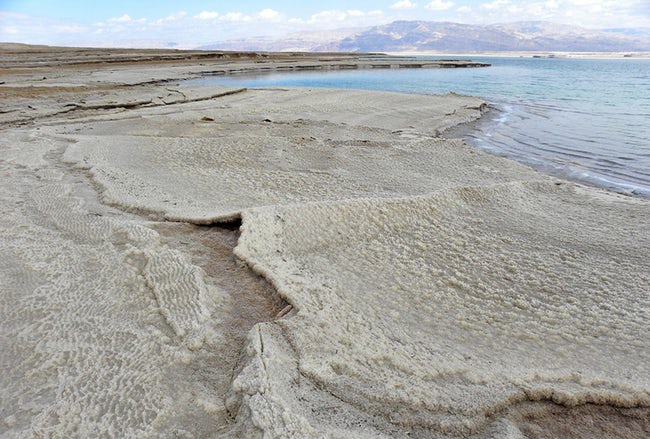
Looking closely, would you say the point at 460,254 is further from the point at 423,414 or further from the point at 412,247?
the point at 423,414

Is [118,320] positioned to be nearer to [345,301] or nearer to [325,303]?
[325,303]

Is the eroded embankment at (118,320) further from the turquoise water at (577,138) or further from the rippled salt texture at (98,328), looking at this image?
the turquoise water at (577,138)

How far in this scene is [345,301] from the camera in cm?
224

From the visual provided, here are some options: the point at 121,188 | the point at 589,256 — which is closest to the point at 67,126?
the point at 121,188

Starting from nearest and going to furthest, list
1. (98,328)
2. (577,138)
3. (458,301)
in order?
(98,328) → (458,301) → (577,138)

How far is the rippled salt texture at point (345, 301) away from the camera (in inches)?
62.1

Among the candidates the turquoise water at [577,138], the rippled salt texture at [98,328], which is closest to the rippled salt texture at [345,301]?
the rippled salt texture at [98,328]

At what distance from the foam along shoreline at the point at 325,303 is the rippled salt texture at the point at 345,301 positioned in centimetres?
1

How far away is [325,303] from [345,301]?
12cm

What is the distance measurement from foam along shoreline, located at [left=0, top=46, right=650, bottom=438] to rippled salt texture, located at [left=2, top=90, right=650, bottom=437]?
11 millimetres

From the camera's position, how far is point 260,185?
4.04 meters

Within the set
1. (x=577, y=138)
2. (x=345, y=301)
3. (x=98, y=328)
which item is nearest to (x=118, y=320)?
(x=98, y=328)

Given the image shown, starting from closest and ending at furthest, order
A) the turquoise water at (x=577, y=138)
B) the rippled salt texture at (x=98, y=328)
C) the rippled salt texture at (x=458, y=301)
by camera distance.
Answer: the rippled salt texture at (x=98, y=328)
the rippled salt texture at (x=458, y=301)
the turquoise water at (x=577, y=138)

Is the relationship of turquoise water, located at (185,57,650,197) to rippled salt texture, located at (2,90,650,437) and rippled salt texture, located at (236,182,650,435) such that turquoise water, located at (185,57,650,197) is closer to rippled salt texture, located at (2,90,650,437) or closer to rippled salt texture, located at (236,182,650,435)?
rippled salt texture, located at (2,90,650,437)
